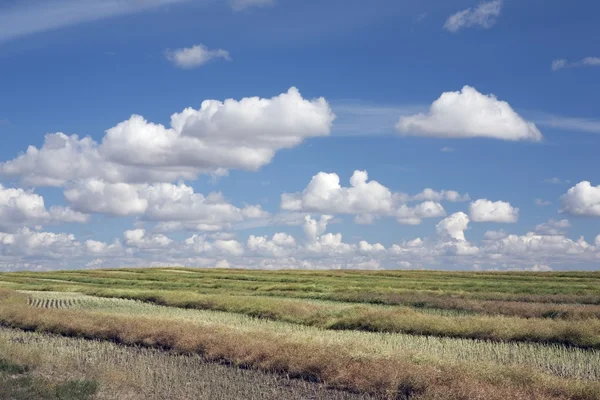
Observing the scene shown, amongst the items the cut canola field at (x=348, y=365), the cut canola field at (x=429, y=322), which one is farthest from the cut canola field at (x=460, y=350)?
the cut canola field at (x=429, y=322)

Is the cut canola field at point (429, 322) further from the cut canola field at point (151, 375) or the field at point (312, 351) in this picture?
the cut canola field at point (151, 375)

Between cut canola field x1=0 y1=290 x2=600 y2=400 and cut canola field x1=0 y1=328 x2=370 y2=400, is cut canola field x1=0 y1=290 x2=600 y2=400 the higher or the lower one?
the higher one

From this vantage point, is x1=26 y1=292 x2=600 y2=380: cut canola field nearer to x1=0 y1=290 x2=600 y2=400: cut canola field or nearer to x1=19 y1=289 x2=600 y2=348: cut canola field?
x1=0 y1=290 x2=600 y2=400: cut canola field

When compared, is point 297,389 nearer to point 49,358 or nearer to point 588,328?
point 49,358

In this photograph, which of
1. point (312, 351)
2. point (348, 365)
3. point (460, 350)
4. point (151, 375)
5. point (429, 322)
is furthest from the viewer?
point (429, 322)

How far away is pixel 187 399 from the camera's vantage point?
14422mm

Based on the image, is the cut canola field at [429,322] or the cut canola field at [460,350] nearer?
the cut canola field at [460,350]

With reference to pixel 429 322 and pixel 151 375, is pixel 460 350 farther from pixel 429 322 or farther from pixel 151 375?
pixel 151 375

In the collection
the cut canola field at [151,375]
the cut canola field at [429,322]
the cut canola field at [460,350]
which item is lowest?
the cut canola field at [151,375]

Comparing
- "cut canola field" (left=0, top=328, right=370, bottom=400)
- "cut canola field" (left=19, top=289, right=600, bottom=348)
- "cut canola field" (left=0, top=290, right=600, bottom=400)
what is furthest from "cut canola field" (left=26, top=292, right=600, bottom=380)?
"cut canola field" (left=0, top=328, right=370, bottom=400)

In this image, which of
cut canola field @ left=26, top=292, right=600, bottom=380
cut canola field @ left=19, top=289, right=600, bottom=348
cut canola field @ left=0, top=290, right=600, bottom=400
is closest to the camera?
cut canola field @ left=0, top=290, right=600, bottom=400

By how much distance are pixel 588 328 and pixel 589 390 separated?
9.51 metres

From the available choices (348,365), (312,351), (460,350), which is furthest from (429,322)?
(348,365)

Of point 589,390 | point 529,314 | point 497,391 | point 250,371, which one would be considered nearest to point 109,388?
point 250,371
